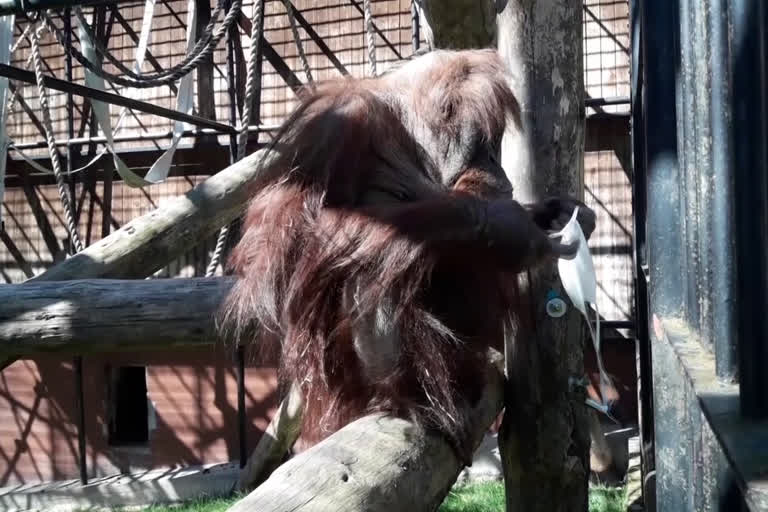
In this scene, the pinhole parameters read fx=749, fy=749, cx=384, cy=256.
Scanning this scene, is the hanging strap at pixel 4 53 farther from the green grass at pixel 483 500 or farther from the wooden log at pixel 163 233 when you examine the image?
the green grass at pixel 483 500

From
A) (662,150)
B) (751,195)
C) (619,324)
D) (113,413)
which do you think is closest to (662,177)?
(662,150)

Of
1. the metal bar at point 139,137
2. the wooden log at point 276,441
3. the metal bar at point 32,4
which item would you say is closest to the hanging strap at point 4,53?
the wooden log at point 276,441

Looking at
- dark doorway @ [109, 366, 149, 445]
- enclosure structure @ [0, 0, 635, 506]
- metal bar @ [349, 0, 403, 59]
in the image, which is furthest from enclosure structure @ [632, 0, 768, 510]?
dark doorway @ [109, 366, 149, 445]

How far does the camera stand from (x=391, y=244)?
1.57 m

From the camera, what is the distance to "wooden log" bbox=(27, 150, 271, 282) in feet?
9.05

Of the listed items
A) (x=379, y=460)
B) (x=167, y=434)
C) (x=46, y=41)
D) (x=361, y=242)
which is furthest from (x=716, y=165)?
(x=46, y=41)

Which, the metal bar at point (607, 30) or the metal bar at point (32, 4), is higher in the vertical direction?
the metal bar at point (607, 30)

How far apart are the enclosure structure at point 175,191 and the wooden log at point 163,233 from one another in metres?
2.08

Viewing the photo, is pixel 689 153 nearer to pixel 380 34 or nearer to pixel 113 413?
pixel 380 34

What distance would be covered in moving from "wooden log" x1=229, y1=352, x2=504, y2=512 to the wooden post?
362mm

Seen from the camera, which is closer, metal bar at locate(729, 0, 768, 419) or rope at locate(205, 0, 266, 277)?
metal bar at locate(729, 0, 768, 419)

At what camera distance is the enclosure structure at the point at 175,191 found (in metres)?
5.14

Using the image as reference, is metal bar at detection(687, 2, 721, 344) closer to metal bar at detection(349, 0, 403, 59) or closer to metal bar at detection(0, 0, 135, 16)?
metal bar at detection(0, 0, 135, 16)

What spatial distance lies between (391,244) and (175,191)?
4.88 m
